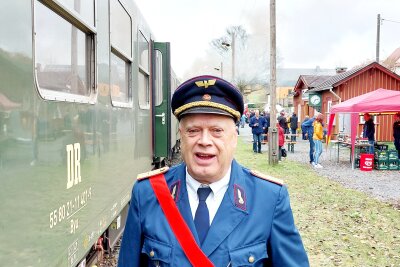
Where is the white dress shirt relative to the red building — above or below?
below

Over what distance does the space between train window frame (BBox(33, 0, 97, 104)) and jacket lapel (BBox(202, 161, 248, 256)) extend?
1157 mm

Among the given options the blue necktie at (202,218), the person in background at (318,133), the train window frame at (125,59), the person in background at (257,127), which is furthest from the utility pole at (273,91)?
the blue necktie at (202,218)

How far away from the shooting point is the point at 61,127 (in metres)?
2.56

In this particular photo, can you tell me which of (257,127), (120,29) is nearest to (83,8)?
(120,29)

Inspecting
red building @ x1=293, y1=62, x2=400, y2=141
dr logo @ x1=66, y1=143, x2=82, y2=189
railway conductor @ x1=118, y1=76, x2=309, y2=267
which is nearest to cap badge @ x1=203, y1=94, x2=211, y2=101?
railway conductor @ x1=118, y1=76, x2=309, y2=267

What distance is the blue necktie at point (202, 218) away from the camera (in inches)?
64.1

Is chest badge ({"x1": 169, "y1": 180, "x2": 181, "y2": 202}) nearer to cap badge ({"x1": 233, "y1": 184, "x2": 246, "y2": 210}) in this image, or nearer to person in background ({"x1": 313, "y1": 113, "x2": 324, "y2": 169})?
cap badge ({"x1": 233, "y1": 184, "x2": 246, "y2": 210})

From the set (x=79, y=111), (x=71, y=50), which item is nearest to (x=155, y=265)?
(x=79, y=111)

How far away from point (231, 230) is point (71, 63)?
180 centimetres

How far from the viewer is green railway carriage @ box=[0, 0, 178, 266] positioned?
6.29 ft

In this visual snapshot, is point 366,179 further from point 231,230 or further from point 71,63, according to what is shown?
point 231,230

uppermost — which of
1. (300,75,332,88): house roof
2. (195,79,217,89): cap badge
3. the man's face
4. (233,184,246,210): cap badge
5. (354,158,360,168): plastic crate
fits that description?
(300,75,332,88): house roof

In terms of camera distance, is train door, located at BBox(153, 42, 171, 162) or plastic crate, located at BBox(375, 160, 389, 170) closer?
train door, located at BBox(153, 42, 171, 162)

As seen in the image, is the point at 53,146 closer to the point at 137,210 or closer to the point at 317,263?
the point at 137,210
